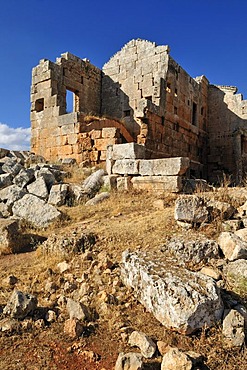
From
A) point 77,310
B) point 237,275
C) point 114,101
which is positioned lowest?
point 77,310

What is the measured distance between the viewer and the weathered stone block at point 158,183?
8.10 metres

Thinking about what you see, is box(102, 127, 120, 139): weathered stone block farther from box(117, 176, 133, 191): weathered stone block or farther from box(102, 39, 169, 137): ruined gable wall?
box(117, 176, 133, 191): weathered stone block

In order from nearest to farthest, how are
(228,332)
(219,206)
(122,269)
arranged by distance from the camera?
(228,332), (122,269), (219,206)

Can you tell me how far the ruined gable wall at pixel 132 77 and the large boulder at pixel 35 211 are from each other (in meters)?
7.54

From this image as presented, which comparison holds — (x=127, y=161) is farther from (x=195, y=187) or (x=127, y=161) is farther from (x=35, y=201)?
(x=35, y=201)

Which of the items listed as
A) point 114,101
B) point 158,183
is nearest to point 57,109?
point 114,101

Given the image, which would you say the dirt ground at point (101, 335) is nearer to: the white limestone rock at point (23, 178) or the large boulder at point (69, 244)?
the large boulder at point (69, 244)

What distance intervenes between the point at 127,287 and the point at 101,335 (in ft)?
3.01

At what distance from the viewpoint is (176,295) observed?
3.35 metres

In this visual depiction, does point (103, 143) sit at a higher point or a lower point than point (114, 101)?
lower

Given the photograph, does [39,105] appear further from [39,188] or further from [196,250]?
[196,250]

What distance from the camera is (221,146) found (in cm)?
1870

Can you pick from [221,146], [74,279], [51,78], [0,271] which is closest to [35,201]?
[0,271]

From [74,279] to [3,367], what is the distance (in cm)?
175
